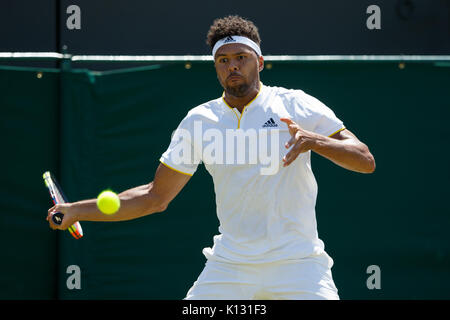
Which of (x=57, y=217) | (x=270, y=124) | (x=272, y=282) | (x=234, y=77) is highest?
(x=234, y=77)

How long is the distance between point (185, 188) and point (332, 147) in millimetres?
2391

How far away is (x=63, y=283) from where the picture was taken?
236 inches

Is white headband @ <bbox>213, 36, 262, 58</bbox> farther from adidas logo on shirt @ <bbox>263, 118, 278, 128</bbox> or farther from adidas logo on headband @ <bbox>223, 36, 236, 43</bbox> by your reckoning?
adidas logo on shirt @ <bbox>263, 118, 278, 128</bbox>

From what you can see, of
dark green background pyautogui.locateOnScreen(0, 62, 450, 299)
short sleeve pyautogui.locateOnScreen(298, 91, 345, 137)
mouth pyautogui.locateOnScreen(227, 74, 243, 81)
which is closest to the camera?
short sleeve pyautogui.locateOnScreen(298, 91, 345, 137)

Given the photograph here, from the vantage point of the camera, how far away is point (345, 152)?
384 centimetres

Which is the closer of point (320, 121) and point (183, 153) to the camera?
point (320, 121)

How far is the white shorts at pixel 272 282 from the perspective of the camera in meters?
3.85

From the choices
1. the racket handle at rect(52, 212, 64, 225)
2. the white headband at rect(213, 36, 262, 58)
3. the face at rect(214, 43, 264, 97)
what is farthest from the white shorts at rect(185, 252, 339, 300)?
the white headband at rect(213, 36, 262, 58)

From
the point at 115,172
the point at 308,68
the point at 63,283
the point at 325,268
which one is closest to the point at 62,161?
the point at 115,172

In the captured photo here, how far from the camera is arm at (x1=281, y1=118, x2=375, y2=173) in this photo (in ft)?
12.0

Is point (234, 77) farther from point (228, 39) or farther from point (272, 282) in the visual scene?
point (272, 282)

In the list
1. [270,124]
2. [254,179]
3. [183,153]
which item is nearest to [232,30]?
[270,124]

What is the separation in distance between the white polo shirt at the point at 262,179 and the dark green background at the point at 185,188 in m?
1.81

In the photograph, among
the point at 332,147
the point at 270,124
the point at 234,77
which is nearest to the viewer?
the point at 332,147
